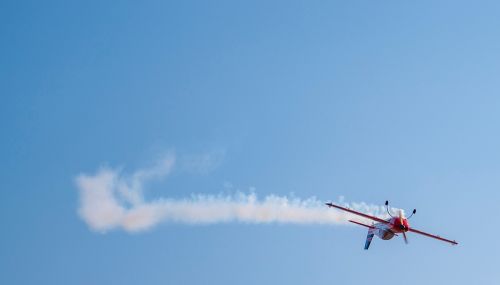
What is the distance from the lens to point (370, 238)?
168 meters

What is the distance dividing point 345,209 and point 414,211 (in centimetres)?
1117

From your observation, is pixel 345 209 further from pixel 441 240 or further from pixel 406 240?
pixel 441 240

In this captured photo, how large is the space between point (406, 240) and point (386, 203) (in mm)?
7190

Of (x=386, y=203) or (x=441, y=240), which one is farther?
(x=441, y=240)

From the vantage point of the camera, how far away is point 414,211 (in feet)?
514

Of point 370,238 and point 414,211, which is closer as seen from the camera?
point 414,211

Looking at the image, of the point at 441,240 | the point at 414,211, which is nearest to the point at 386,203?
the point at 414,211

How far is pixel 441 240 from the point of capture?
16812 cm

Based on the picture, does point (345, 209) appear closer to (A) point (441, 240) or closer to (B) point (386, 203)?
(B) point (386, 203)

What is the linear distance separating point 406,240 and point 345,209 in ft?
37.6

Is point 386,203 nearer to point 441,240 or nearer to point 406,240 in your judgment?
point 406,240

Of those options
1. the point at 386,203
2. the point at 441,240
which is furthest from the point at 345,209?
the point at 441,240

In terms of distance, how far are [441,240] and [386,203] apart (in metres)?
17.3

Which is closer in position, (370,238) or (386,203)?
(386,203)
